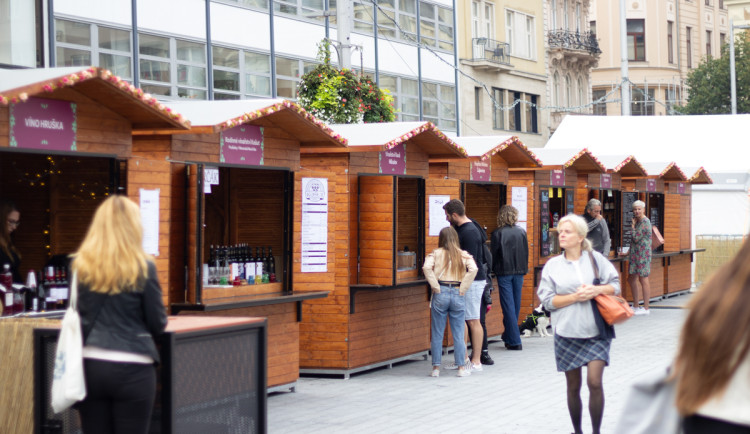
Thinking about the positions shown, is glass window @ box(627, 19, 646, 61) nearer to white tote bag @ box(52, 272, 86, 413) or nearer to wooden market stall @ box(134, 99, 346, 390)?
wooden market stall @ box(134, 99, 346, 390)

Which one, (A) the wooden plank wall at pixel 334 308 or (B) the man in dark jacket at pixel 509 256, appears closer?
(A) the wooden plank wall at pixel 334 308

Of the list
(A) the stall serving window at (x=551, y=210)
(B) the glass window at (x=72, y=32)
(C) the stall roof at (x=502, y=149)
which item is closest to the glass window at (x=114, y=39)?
(B) the glass window at (x=72, y=32)

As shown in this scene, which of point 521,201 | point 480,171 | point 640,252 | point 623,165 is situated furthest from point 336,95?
point 623,165

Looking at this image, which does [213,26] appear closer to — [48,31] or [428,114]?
[48,31]

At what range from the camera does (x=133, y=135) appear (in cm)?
922

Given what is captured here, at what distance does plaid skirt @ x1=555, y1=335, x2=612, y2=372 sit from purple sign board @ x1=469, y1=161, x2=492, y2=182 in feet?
22.6

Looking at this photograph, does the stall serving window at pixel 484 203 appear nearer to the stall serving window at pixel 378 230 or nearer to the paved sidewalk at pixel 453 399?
the paved sidewalk at pixel 453 399

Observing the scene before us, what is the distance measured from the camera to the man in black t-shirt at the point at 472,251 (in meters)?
12.3

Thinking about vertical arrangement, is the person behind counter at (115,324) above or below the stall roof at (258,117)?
below

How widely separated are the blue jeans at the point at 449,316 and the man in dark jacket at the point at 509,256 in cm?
220

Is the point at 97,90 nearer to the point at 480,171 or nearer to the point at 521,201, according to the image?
the point at 480,171

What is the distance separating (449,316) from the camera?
38.8 feet

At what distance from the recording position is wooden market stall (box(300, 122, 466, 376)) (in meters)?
11.9

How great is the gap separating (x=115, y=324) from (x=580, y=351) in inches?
134
